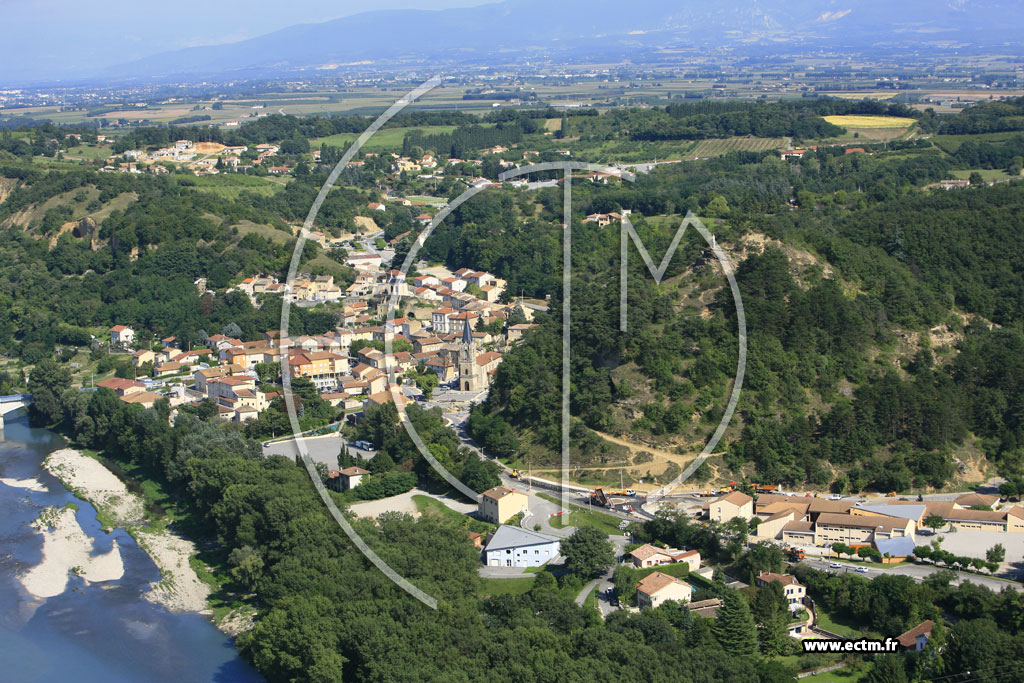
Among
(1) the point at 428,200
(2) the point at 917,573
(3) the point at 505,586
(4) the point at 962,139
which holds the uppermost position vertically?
(4) the point at 962,139

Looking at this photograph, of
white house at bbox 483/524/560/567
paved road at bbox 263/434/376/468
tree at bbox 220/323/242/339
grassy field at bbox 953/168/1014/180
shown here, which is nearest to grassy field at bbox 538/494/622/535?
white house at bbox 483/524/560/567

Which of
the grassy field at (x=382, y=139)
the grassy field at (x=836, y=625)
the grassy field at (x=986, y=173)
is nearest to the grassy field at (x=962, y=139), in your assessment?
the grassy field at (x=986, y=173)

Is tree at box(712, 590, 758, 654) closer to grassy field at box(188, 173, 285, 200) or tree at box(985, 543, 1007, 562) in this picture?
tree at box(985, 543, 1007, 562)

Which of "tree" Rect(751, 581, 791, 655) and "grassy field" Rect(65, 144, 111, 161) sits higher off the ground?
"grassy field" Rect(65, 144, 111, 161)

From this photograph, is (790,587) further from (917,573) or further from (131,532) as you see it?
(131,532)

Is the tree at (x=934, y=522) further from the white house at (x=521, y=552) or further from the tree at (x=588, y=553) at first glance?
the white house at (x=521, y=552)

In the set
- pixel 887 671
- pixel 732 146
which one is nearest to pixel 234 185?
pixel 732 146

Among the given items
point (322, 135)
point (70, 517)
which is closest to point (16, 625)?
point (70, 517)
